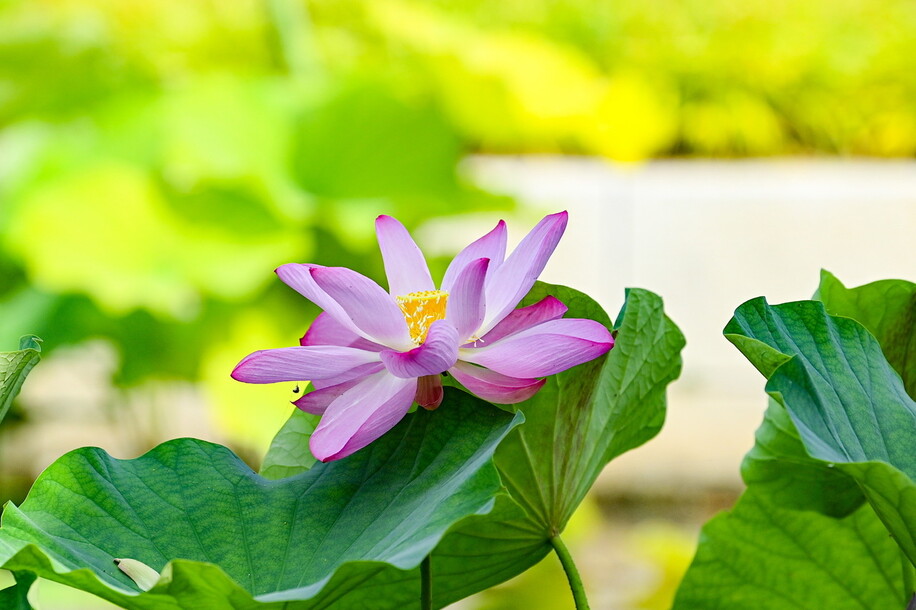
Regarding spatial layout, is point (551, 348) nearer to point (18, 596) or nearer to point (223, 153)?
point (18, 596)

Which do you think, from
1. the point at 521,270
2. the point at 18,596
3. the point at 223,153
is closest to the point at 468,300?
the point at 521,270

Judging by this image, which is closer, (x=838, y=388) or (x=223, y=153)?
(x=838, y=388)

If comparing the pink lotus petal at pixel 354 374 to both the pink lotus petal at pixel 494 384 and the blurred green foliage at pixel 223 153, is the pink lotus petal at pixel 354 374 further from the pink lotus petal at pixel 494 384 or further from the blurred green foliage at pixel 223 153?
the blurred green foliage at pixel 223 153

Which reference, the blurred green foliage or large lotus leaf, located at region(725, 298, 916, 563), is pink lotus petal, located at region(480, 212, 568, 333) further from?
the blurred green foliage

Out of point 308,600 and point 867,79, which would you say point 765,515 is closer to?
point 308,600

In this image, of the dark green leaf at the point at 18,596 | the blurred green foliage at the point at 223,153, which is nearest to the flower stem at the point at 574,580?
the dark green leaf at the point at 18,596

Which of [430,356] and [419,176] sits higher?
[419,176]
